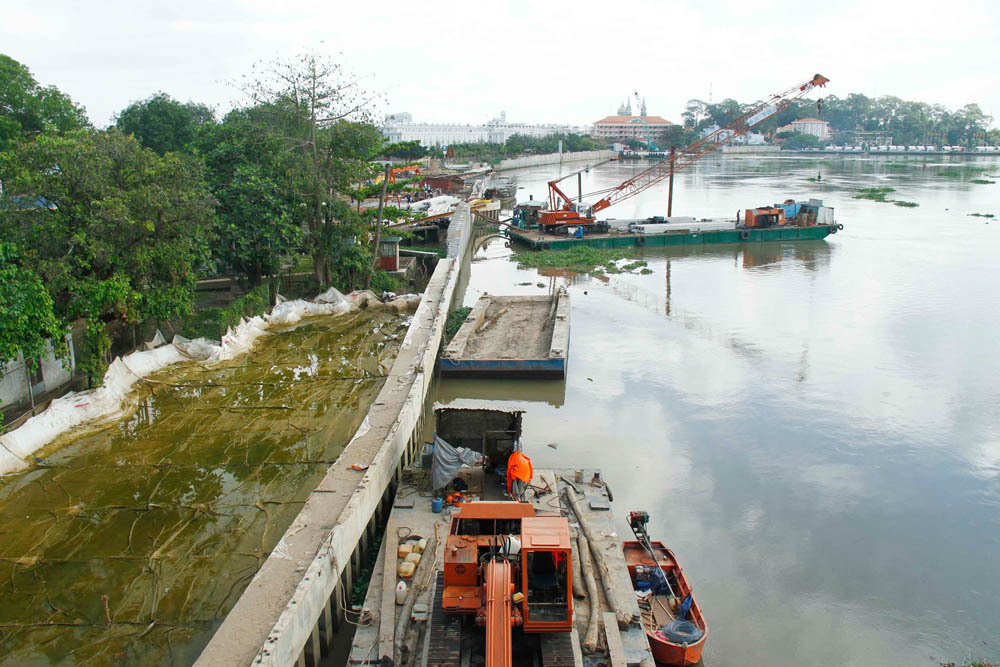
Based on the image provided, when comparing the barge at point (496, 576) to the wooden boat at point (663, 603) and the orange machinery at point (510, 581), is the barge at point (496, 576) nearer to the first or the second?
the orange machinery at point (510, 581)

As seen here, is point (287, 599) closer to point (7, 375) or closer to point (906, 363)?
point (7, 375)

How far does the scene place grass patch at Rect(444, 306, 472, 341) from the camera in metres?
24.2

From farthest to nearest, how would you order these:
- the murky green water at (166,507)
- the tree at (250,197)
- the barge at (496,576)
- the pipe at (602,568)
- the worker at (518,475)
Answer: the tree at (250,197), the worker at (518,475), the murky green water at (166,507), the pipe at (602,568), the barge at (496,576)

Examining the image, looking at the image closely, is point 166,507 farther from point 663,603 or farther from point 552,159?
point 552,159

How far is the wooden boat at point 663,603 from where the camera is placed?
977cm

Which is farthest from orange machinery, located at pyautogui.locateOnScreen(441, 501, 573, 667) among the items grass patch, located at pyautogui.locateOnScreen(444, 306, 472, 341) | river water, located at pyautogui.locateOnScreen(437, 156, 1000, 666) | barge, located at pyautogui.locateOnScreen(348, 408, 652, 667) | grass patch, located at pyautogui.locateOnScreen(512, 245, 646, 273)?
grass patch, located at pyautogui.locateOnScreen(512, 245, 646, 273)

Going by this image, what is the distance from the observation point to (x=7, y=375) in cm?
1565

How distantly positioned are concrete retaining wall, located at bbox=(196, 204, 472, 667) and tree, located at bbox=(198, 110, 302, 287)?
32.7ft

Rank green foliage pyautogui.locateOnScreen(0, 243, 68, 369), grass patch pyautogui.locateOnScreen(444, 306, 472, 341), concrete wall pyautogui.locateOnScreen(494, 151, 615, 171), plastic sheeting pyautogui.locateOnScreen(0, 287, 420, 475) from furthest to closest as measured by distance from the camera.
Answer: concrete wall pyautogui.locateOnScreen(494, 151, 615, 171), grass patch pyautogui.locateOnScreen(444, 306, 472, 341), plastic sheeting pyautogui.locateOnScreen(0, 287, 420, 475), green foliage pyautogui.locateOnScreen(0, 243, 68, 369)

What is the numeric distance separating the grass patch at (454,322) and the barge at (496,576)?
37.0ft

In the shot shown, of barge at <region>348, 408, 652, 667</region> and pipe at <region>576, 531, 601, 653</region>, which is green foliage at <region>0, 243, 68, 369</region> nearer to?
barge at <region>348, 408, 652, 667</region>

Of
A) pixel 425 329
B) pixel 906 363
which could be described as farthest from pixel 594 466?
pixel 906 363

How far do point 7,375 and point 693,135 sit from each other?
182766 millimetres

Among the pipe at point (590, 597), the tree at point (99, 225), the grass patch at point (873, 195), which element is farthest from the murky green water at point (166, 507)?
the grass patch at point (873, 195)
